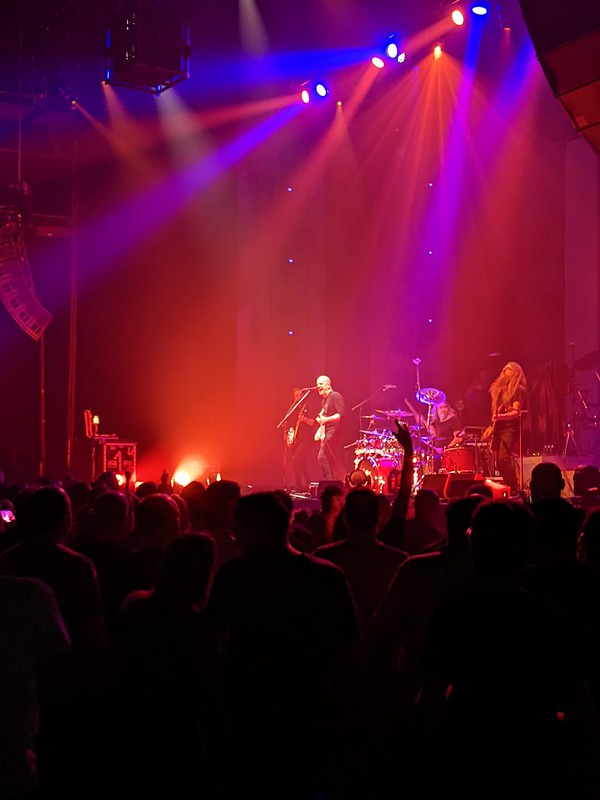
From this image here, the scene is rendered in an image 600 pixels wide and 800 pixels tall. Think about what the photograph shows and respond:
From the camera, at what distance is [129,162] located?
17.8m

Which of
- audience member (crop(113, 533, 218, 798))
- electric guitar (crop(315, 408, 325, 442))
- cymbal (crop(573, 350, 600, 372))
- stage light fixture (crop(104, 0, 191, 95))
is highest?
stage light fixture (crop(104, 0, 191, 95))

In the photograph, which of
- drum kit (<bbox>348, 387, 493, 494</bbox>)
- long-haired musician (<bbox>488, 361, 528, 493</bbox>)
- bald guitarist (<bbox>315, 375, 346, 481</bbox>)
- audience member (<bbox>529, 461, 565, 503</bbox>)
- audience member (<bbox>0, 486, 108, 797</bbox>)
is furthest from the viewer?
bald guitarist (<bbox>315, 375, 346, 481</bbox>)

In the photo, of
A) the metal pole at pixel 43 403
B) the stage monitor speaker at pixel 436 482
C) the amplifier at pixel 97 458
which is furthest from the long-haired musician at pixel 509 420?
the metal pole at pixel 43 403

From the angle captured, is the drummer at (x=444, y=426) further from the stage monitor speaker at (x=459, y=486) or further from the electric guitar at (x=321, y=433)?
the stage monitor speaker at (x=459, y=486)

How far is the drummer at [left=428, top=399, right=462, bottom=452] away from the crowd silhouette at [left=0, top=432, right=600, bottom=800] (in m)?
13.1

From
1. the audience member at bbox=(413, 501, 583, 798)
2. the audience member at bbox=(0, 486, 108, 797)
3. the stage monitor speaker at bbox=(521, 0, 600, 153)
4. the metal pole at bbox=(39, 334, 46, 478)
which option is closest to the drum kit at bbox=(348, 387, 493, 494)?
the metal pole at bbox=(39, 334, 46, 478)

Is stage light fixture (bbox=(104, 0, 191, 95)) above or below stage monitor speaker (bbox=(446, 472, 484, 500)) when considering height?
above

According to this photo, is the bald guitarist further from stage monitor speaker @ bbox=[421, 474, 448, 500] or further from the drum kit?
stage monitor speaker @ bbox=[421, 474, 448, 500]

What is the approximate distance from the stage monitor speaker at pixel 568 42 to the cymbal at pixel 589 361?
10095 mm

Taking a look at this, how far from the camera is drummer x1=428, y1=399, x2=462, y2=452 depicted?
1697 centimetres

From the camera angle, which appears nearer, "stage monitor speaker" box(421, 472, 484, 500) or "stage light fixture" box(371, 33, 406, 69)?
"stage monitor speaker" box(421, 472, 484, 500)

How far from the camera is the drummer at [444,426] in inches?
668

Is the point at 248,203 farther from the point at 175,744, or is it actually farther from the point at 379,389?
the point at 175,744

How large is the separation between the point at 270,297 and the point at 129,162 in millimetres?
4181
